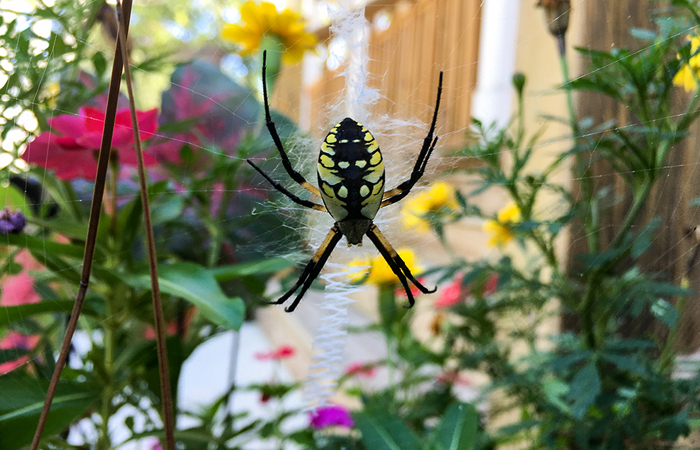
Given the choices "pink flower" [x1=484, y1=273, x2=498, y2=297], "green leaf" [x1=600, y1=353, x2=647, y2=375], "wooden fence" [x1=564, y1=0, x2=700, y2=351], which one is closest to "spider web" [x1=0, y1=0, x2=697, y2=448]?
"wooden fence" [x1=564, y1=0, x2=700, y2=351]

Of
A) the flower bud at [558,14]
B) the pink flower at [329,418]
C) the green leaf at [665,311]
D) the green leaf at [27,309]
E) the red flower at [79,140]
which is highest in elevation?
the flower bud at [558,14]

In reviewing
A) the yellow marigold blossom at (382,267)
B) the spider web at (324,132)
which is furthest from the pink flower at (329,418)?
the yellow marigold blossom at (382,267)

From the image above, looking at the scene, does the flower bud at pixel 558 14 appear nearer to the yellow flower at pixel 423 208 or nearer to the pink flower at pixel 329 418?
the yellow flower at pixel 423 208

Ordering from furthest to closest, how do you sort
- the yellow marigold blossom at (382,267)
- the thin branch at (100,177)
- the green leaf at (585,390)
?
the yellow marigold blossom at (382,267) → the green leaf at (585,390) → the thin branch at (100,177)

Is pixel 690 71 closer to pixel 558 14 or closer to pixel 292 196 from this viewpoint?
pixel 558 14

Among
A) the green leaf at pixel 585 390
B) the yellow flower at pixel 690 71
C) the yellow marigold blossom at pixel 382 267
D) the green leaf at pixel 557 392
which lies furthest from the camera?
the yellow marigold blossom at pixel 382 267

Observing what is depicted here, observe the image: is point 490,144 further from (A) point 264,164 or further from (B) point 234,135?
(B) point 234,135
